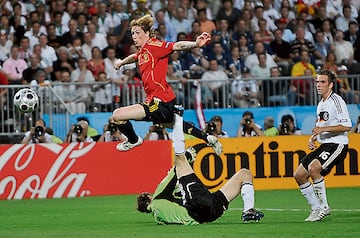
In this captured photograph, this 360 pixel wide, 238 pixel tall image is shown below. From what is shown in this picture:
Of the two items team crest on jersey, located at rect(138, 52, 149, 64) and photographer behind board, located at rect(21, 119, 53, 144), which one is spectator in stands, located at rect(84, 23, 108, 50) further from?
team crest on jersey, located at rect(138, 52, 149, 64)

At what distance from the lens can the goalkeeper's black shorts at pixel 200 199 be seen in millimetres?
13266

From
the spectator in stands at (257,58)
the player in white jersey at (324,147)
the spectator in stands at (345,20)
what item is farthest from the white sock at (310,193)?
the spectator in stands at (345,20)

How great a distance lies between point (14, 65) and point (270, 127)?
20.7 feet

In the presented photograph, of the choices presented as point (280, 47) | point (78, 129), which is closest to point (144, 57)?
point (78, 129)

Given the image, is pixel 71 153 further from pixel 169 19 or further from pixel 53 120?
pixel 169 19

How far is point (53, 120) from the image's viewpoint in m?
24.1

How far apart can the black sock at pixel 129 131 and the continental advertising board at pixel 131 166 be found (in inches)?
223

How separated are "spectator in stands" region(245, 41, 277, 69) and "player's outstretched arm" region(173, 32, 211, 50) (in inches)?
455

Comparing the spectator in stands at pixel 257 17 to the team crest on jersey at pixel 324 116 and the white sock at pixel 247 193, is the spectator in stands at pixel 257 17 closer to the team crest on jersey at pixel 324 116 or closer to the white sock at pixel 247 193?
the team crest on jersey at pixel 324 116

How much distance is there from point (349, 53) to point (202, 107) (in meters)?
5.71

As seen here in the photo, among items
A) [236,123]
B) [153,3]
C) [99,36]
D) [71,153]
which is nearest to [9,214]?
[71,153]

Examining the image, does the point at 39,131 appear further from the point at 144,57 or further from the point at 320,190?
the point at 320,190

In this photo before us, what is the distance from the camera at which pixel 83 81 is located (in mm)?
25047

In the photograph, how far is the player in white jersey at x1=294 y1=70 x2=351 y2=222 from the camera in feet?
48.5
